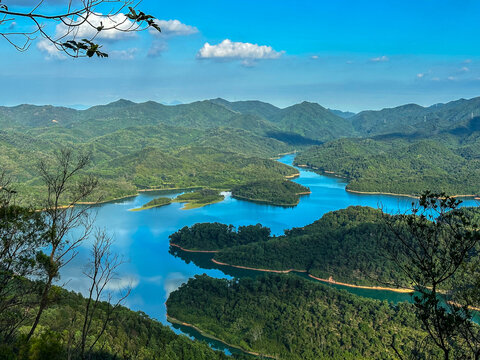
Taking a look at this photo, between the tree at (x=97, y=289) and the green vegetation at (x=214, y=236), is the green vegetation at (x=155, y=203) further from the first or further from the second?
the tree at (x=97, y=289)

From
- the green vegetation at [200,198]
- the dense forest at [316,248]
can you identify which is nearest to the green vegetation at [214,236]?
the dense forest at [316,248]

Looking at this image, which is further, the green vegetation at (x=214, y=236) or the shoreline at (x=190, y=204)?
the shoreline at (x=190, y=204)

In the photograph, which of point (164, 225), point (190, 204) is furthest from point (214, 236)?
point (190, 204)

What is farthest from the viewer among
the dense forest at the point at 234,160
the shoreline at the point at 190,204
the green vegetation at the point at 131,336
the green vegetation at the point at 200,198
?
the dense forest at the point at 234,160

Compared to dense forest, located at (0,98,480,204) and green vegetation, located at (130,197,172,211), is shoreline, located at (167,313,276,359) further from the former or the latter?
green vegetation, located at (130,197,172,211)

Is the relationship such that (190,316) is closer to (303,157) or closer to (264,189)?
(264,189)

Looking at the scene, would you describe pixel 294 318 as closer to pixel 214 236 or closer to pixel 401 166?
pixel 214 236
